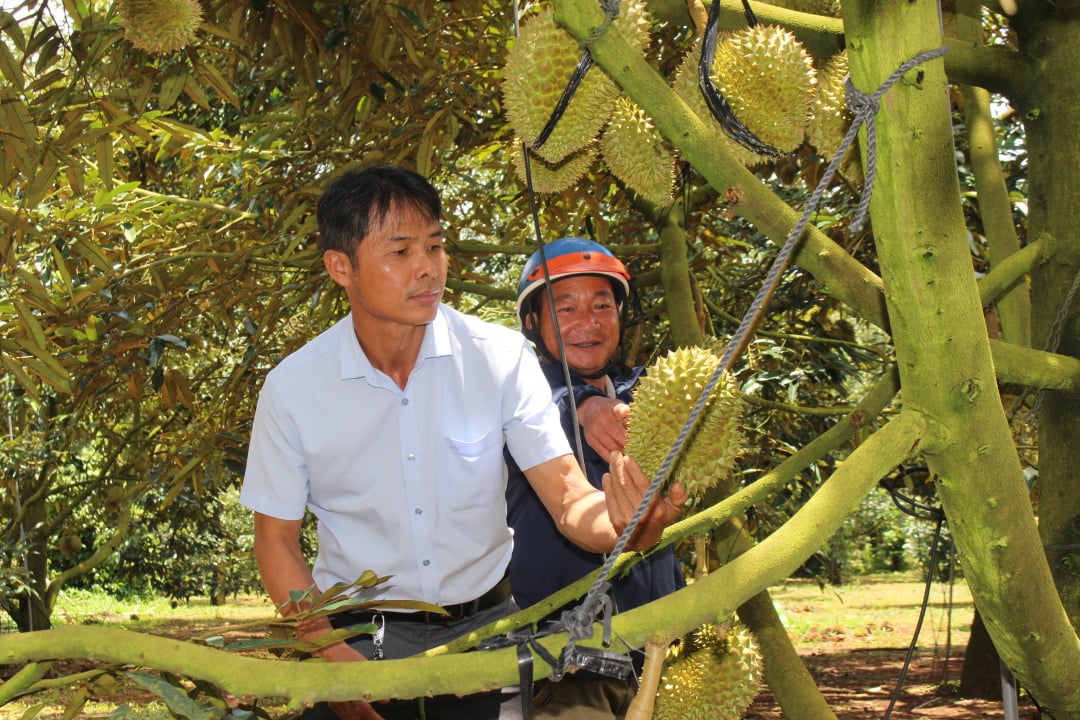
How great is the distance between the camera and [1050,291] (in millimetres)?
2096

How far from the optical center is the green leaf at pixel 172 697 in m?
1.03

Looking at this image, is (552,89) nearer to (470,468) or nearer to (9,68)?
(470,468)

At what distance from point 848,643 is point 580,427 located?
6.54 meters

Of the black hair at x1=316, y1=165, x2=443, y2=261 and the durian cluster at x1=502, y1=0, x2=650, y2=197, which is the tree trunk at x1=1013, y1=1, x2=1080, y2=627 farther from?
the black hair at x1=316, y1=165, x2=443, y2=261

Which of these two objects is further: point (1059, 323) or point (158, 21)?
point (158, 21)

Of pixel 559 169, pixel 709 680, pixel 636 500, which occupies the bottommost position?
pixel 709 680

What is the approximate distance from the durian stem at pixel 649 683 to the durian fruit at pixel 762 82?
899 millimetres

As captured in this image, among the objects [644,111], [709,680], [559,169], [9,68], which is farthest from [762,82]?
[9,68]

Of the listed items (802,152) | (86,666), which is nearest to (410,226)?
(802,152)

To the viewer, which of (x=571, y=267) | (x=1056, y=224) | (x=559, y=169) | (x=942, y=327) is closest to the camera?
(x=942, y=327)

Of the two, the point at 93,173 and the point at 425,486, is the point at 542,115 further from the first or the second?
the point at 93,173

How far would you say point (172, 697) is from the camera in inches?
40.5

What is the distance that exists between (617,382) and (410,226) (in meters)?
0.84

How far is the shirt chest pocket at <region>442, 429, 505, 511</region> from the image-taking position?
2066 mm
